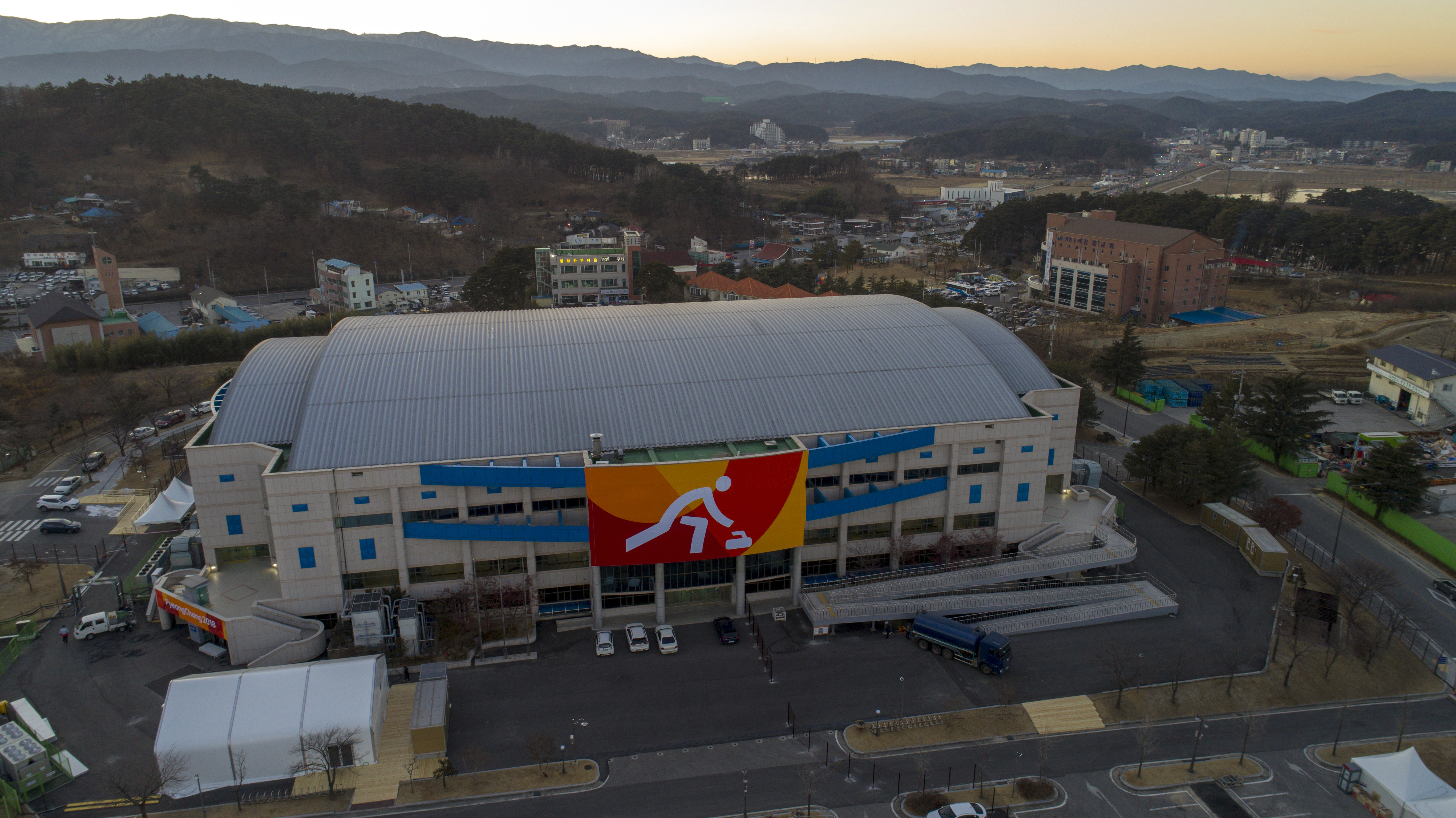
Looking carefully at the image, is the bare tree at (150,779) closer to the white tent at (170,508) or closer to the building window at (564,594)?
the building window at (564,594)

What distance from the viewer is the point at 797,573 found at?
34750mm

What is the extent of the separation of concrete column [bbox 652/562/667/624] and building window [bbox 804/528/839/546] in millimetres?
6199

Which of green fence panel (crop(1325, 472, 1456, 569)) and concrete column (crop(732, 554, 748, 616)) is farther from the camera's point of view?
green fence panel (crop(1325, 472, 1456, 569))

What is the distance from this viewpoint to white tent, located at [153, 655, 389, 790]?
24.9 meters

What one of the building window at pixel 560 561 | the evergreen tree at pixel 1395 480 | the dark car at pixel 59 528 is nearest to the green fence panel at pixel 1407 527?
the evergreen tree at pixel 1395 480

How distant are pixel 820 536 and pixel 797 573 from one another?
6.17ft

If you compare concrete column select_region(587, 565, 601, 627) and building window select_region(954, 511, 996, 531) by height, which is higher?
building window select_region(954, 511, 996, 531)

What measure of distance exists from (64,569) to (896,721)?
37.9 m

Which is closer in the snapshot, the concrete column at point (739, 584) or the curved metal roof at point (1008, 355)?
the concrete column at point (739, 584)

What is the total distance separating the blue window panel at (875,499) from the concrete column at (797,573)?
1697mm

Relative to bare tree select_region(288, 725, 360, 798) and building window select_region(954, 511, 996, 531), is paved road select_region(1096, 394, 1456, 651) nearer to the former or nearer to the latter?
building window select_region(954, 511, 996, 531)

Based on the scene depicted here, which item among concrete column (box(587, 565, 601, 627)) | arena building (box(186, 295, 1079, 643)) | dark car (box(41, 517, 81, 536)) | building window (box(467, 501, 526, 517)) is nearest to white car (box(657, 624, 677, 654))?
arena building (box(186, 295, 1079, 643))

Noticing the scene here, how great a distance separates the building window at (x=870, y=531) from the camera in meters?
35.8

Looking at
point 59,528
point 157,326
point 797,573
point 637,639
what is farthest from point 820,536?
point 157,326
